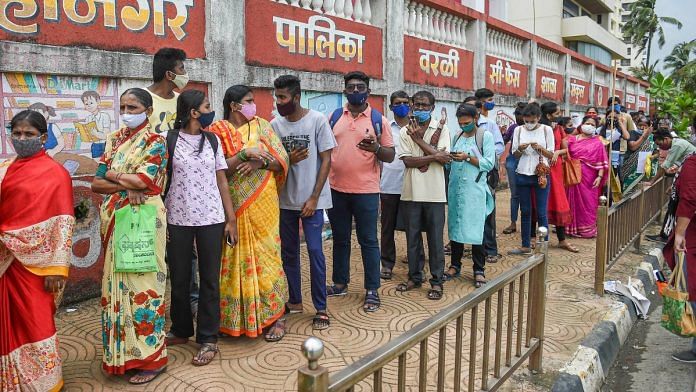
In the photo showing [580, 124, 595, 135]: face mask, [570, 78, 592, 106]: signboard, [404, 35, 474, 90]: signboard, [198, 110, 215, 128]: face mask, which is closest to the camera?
[198, 110, 215, 128]: face mask

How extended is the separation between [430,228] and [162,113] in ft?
7.59

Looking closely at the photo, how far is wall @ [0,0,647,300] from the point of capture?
12.8ft

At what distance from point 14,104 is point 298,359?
8.83ft

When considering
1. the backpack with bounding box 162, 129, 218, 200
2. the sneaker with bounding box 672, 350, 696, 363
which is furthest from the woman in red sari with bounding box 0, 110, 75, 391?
the sneaker with bounding box 672, 350, 696, 363

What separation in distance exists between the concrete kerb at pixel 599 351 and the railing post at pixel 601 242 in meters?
0.20

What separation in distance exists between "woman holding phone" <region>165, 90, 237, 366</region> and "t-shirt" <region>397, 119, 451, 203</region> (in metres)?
1.69

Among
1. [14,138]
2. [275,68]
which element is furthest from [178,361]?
[275,68]

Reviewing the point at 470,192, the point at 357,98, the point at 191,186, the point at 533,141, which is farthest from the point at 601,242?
the point at 191,186

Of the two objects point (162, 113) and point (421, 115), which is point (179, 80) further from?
point (421, 115)

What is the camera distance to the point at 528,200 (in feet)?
20.3

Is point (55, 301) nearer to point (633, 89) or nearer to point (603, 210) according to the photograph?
point (603, 210)

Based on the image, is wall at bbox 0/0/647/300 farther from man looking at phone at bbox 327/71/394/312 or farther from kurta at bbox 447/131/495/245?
kurta at bbox 447/131/495/245

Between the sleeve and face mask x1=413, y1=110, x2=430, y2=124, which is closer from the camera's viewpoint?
the sleeve

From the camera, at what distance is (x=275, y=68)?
231 inches
